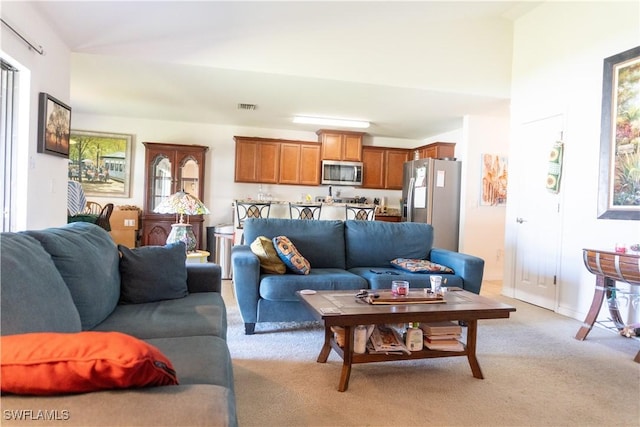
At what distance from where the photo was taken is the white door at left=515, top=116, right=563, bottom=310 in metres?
3.86

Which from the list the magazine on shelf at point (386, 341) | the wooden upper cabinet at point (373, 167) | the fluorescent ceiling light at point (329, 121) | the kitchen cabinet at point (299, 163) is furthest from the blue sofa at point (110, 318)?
the wooden upper cabinet at point (373, 167)

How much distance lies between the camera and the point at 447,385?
213 cm

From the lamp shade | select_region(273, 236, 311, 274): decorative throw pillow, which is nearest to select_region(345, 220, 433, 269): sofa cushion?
select_region(273, 236, 311, 274): decorative throw pillow

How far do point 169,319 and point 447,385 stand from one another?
155 centimetres

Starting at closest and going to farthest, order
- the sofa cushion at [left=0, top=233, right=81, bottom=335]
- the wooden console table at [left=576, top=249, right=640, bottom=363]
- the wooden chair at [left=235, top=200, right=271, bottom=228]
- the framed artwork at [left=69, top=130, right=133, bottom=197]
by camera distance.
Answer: the sofa cushion at [left=0, top=233, right=81, bottom=335]
the wooden console table at [left=576, top=249, right=640, bottom=363]
the wooden chair at [left=235, top=200, right=271, bottom=228]
the framed artwork at [left=69, top=130, right=133, bottom=197]

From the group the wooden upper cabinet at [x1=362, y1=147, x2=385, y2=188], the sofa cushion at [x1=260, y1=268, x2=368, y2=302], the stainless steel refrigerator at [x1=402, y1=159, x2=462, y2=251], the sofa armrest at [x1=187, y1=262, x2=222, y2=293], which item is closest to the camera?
the sofa armrest at [x1=187, y1=262, x2=222, y2=293]

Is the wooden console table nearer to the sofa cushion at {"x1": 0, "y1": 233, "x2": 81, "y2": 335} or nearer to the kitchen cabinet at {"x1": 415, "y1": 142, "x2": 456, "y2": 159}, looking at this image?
the sofa cushion at {"x1": 0, "y1": 233, "x2": 81, "y2": 335}

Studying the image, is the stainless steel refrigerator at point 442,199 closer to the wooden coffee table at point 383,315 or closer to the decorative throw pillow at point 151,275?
the wooden coffee table at point 383,315

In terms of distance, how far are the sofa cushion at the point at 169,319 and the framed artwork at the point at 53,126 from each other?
2.00 meters

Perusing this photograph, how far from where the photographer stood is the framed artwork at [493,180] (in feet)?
17.2

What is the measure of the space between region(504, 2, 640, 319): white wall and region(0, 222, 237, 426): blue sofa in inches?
→ 130

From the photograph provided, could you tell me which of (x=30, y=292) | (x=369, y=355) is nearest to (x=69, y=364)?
(x=30, y=292)

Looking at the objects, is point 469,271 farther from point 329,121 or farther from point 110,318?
point 329,121

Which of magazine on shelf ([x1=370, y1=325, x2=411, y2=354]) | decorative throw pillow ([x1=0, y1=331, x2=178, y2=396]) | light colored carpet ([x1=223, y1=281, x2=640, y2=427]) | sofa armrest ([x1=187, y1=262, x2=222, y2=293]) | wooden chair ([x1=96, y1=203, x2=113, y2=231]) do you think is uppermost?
wooden chair ([x1=96, y1=203, x2=113, y2=231])
